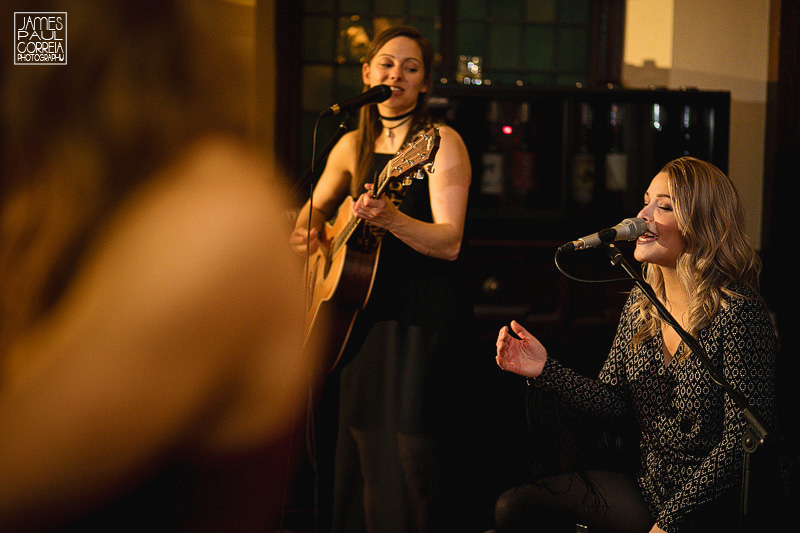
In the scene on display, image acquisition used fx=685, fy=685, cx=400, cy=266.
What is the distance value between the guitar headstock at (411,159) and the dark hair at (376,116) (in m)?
0.16

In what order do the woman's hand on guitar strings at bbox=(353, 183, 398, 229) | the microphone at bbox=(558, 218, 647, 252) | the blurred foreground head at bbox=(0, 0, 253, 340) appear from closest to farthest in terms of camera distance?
the microphone at bbox=(558, 218, 647, 252) → the woman's hand on guitar strings at bbox=(353, 183, 398, 229) → the blurred foreground head at bbox=(0, 0, 253, 340)

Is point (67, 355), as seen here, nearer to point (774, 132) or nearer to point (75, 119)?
point (75, 119)

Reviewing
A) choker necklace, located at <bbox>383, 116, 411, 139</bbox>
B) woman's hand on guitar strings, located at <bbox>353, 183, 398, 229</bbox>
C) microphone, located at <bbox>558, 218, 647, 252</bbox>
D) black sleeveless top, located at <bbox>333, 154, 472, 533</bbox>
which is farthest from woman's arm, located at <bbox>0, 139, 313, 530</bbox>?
microphone, located at <bbox>558, 218, 647, 252</bbox>

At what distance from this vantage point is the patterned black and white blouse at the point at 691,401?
1.40m

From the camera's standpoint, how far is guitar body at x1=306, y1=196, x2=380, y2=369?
183 cm

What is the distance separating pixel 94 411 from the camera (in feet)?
8.52

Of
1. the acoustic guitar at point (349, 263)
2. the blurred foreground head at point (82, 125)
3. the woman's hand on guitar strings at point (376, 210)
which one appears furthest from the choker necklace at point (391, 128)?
the blurred foreground head at point (82, 125)

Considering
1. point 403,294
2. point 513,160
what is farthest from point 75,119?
point 513,160

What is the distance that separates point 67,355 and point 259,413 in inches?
46.3

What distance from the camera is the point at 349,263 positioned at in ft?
6.02

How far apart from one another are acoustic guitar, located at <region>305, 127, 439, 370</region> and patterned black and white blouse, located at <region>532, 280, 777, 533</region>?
53cm
